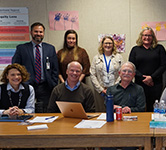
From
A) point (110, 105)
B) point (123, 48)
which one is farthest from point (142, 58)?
point (110, 105)

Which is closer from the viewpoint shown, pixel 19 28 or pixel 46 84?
pixel 46 84

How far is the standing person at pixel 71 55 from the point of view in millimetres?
4223

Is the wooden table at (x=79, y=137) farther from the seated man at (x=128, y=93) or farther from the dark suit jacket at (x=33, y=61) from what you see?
the dark suit jacket at (x=33, y=61)

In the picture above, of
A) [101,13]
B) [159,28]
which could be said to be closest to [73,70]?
[101,13]

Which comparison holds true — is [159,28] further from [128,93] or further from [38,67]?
[38,67]

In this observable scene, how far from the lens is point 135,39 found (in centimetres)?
461

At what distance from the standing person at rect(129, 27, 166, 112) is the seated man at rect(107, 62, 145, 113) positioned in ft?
3.39

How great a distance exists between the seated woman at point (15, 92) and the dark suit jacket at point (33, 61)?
715mm

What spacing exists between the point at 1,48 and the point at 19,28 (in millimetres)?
464

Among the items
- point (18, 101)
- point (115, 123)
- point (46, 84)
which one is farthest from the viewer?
point (46, 84)

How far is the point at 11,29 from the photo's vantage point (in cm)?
459

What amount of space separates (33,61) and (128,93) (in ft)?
5.23

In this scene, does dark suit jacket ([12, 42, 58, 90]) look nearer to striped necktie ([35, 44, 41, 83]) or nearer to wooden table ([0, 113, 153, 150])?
striped necktie ([35, 44, 41, 83])

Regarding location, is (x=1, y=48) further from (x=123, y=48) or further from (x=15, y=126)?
(x=15, y=126)
